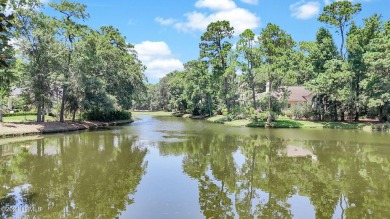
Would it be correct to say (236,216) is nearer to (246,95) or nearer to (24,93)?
(24,93)

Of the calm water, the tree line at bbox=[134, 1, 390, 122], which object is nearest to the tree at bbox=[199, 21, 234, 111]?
the tree line at bbox=[134, 1, 390, 122]

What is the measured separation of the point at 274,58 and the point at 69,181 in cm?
3446

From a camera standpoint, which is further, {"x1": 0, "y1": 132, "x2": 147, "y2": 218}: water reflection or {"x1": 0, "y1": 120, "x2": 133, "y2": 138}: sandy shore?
{"x1": 0, "y1": 120, "x2": 133, "y2": 138}: sandy shore

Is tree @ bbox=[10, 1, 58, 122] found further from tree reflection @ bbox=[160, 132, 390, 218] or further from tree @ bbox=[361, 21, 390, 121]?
tree @ bbox=[361, 21, 390, 121]

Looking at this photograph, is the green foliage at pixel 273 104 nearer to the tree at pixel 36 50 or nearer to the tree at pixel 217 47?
the tree at pixel 217 47

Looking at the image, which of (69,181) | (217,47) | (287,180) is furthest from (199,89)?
(69,181)

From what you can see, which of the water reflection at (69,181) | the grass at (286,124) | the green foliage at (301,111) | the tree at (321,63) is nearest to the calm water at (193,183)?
the water reflection at (69,181)

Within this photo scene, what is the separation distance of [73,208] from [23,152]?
12.4m

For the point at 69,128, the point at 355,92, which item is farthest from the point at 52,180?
the point at 355,92

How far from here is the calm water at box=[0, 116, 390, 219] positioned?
9344mm

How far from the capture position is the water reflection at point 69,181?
9.29m

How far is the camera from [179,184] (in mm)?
12461

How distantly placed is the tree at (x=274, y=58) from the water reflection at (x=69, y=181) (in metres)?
26.5

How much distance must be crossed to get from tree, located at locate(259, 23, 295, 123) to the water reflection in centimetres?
2647
